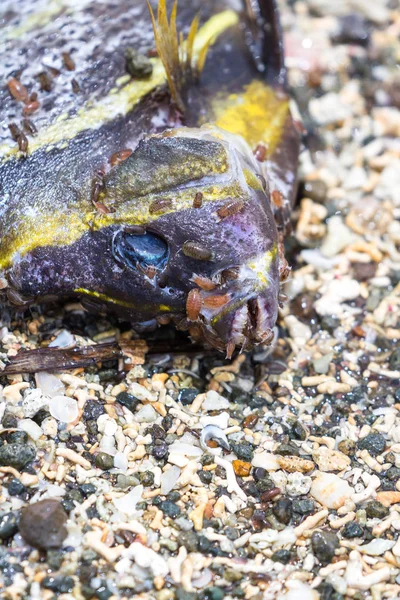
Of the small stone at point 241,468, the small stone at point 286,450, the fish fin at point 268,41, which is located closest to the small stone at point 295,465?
the small stone at point 286,450

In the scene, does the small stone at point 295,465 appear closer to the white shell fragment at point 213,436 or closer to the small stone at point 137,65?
the white shell fragment at point 213,436

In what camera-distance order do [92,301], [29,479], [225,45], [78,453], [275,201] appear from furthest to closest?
[225,45] → [275,201] → [92,301] → [78,453] → [29,479]

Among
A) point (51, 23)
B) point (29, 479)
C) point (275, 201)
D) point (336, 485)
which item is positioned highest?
point (51, 23)

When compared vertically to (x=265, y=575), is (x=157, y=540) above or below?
above

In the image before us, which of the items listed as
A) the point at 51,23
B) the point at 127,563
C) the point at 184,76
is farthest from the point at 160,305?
the point at 51,23

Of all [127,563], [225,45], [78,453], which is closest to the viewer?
[127,563]

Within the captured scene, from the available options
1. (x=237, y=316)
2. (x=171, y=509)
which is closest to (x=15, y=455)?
(x=171, y=509)

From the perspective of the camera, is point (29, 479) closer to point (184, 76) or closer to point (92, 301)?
point (92, 301)
